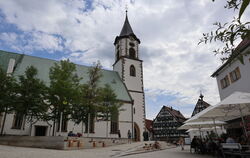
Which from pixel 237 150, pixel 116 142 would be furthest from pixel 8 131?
pixel 237 150

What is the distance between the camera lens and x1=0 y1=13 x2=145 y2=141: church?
2184 cm

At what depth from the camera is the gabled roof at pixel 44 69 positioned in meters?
24.6

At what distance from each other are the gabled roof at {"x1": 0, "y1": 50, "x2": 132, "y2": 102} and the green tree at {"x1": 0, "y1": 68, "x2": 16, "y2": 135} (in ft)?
7.53

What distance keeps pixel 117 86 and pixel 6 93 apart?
16.9m

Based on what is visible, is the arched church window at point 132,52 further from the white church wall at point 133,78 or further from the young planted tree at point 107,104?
the young planted tree at point 107,104

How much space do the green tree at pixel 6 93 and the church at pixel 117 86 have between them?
288cm

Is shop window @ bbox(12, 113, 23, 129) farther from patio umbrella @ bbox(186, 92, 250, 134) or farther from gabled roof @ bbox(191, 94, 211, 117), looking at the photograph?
gabled roof @ bbox(191, 94, 211, 117)

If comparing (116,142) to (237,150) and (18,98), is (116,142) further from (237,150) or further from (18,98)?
(237,150)

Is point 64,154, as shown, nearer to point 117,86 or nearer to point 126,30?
point 117,86

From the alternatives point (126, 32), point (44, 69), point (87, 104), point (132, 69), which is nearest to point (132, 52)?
point (132, 69)

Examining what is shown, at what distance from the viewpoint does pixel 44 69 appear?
27.0 metres

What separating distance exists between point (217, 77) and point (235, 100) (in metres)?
13.4

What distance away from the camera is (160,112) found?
5206cm

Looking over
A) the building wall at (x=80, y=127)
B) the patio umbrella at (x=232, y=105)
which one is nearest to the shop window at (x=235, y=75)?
the patio umbrella at (x=232, y=105)
